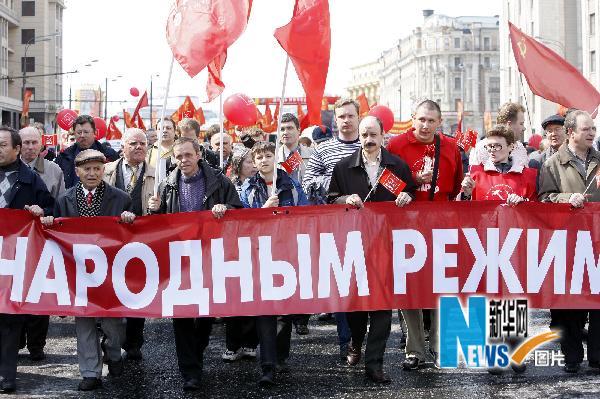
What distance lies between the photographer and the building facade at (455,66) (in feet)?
458

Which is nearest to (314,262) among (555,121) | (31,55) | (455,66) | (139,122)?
(555,121)

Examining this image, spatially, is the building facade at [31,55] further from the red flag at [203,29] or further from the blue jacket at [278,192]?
the blue jacket at [278,192]

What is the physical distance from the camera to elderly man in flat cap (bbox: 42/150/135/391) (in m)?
7.27

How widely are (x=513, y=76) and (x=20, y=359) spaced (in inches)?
3046

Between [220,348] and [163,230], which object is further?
[220,348]

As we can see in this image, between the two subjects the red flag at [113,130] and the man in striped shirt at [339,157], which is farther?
the red flag at [113,130]

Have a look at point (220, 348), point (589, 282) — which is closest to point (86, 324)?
point (220, 348)

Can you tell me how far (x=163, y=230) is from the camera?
24.1ft

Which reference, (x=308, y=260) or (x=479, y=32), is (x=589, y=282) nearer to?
(x=308, y=260)

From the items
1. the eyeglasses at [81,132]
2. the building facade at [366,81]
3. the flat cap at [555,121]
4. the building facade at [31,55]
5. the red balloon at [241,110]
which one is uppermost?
the building facade at [366,81]

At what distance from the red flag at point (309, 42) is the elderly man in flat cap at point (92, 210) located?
1677 mm

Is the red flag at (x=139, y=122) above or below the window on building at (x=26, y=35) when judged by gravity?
below

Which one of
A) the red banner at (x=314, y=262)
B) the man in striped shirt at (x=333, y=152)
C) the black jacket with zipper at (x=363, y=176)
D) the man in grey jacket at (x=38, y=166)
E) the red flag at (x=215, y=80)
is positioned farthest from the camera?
the red flag at (x=215, y=80)

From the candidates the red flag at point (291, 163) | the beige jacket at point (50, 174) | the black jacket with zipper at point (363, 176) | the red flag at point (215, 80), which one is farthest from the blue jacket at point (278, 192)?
the beige jacket at point (50, 174)
